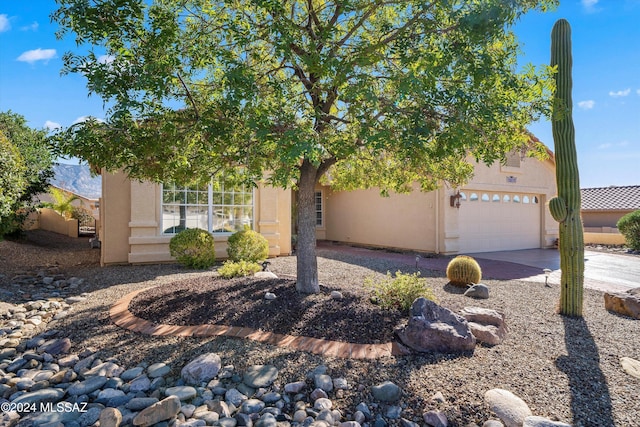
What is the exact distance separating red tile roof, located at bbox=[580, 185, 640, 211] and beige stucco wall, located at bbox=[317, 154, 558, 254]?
9.19 meters

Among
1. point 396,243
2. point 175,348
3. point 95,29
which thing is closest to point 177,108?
point 95,29

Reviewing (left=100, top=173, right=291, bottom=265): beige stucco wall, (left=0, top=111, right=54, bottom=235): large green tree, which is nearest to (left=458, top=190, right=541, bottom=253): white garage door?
(left=100, top=173, right=291, bottom=265): beige stucco wall

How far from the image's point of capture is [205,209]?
1033cm

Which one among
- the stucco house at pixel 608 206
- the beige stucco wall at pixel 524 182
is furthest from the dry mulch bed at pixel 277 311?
the stucco house at pixel 608 206

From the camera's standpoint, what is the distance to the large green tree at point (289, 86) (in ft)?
11.2

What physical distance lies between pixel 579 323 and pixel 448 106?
3850 mm

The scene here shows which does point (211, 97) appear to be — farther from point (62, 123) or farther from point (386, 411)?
point (386, 411)

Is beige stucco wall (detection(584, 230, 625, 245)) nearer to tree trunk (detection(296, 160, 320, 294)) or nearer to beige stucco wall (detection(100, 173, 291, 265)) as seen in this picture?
tree trunk (detection(296, 160, 320, 294))

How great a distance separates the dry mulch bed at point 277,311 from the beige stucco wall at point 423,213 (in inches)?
317

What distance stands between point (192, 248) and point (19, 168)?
3989mm

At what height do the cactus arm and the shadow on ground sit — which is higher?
the cactus arm

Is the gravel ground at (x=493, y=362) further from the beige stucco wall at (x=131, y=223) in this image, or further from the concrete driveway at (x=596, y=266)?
the beige stucco wall at (x=131, y=223)

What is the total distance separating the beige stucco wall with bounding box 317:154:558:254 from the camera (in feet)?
41.0

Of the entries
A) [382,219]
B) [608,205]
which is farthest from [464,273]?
[608,205]
